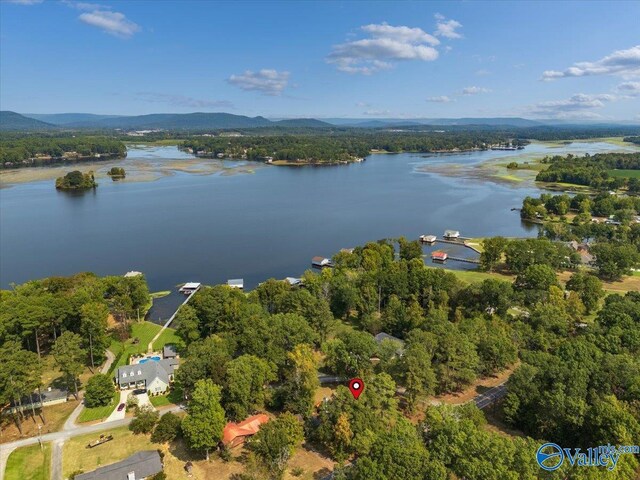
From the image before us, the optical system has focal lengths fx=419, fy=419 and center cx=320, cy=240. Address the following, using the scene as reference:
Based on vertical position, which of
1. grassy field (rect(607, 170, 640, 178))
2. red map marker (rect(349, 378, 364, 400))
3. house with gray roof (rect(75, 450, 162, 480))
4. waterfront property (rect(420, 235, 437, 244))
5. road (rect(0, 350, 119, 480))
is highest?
grassy field (rect(607, 170, 640, 178))

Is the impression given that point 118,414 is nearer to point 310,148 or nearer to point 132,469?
point 132,469

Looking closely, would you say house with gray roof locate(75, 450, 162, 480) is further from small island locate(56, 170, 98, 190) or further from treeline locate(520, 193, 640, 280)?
small island locate(56, 170, 98, 190)

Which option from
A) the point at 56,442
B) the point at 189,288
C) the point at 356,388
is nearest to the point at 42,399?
the point at 56,442

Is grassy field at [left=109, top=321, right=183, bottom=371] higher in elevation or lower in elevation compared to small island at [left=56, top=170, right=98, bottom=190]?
lower

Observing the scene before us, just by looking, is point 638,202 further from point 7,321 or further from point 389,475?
point 7,321

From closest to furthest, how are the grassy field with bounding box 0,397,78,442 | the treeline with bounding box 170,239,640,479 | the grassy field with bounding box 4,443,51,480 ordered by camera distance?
the treeline with bounding box 170,239,640,479 < the grassy field with bounding box 4,443,51,480 < the grassy field with bounding box 0,397,78,442

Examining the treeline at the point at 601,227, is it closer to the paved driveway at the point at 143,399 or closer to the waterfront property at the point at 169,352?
the waterfront property at the point at 169,352

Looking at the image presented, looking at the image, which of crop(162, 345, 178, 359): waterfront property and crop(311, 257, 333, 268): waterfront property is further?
crop(311, 257, 333, 268): waterfront property

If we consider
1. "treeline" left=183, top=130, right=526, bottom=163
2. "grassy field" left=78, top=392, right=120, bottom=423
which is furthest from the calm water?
"treeline" left=183, top=130, right=526, bottom=163
